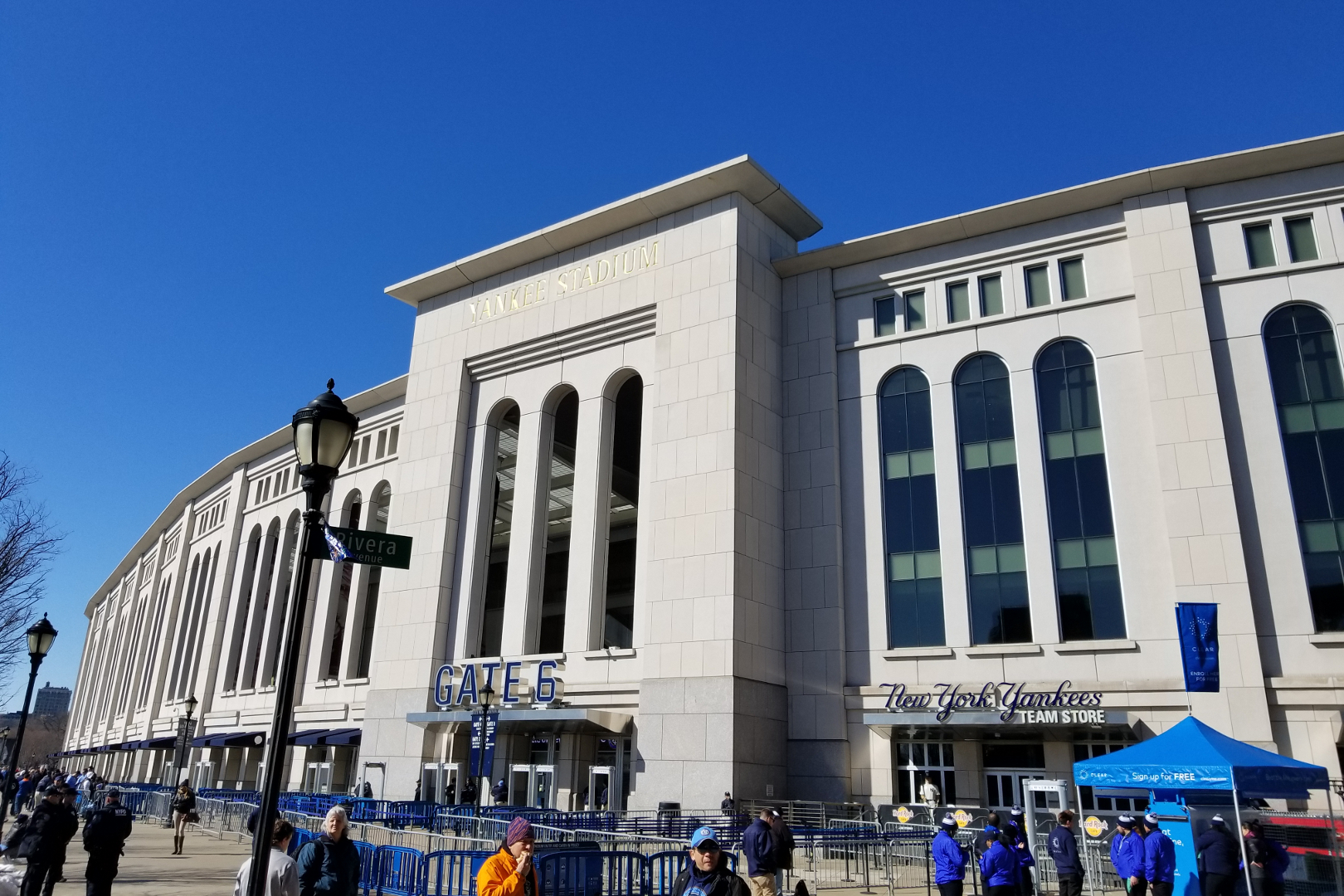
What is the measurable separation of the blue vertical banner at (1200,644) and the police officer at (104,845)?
23.2 meters

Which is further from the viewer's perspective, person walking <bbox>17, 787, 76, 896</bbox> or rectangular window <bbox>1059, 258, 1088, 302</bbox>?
rectangular window <bbox>1059, 258, 1088, 302</bbox>

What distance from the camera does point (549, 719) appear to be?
34562 millimetres

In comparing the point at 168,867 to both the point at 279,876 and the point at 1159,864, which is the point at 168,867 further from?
the point at 1159,864

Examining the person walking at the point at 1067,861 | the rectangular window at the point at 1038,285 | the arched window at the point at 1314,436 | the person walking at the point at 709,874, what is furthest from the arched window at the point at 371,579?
the person walking at the point at 709,874

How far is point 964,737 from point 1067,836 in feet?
52.8

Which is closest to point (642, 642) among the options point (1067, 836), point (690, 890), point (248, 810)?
point (248, 810)

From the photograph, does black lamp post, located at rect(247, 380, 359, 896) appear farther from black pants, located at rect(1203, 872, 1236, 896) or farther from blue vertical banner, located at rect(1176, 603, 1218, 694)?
blue vertical banner, located at rect(1176, 603, 1218, 694)

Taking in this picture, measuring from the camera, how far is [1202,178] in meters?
31.4

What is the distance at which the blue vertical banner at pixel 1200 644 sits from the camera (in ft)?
81.9

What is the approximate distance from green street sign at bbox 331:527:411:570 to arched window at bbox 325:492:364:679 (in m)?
43.1

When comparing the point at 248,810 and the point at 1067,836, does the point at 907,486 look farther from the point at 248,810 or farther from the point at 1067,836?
the point at 248,810

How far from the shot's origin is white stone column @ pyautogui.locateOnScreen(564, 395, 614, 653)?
36594 mm

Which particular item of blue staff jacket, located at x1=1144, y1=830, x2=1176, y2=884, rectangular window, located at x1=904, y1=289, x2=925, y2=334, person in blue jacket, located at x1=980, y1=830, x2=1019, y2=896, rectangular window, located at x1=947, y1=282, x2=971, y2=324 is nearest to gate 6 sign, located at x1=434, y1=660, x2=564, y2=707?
rectangular window, located at x1=904, y1=289, x2=925, y2=334

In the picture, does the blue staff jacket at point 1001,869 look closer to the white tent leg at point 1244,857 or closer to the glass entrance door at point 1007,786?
the white tent leg at point 1244,857
